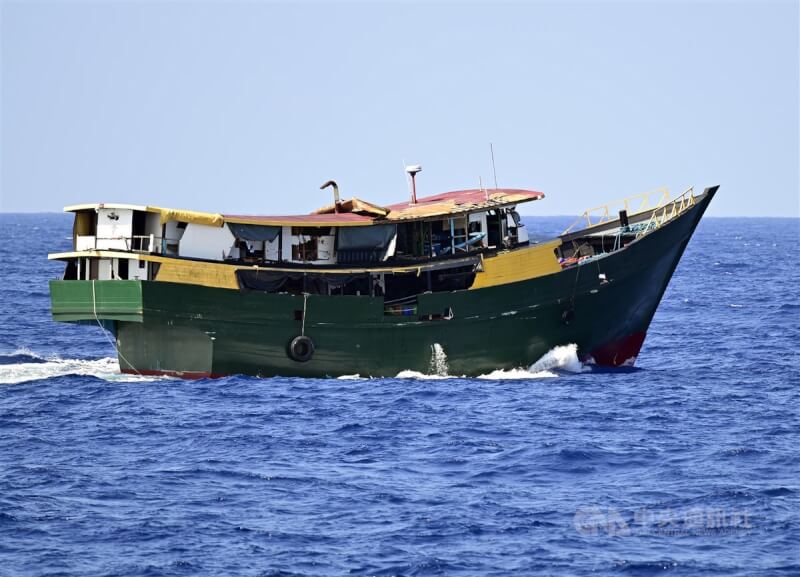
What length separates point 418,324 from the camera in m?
38.4

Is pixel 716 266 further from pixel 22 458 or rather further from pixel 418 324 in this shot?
pixel 22 458

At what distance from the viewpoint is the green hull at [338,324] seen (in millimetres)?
37500

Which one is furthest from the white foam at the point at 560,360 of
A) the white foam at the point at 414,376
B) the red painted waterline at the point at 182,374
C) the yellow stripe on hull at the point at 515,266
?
the red painted waterline at the point at 182,374

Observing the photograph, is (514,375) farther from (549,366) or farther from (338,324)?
(338,324)

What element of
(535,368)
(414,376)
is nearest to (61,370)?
(414,376)

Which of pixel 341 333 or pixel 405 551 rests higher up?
pixel 341 333

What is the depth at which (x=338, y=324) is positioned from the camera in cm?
3828

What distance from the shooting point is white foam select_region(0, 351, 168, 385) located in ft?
129

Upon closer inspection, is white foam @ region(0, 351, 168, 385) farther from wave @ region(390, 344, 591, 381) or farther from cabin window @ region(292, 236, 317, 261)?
wave @ region(390, 344, 591, 381)

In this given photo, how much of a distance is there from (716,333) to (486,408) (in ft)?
69.5

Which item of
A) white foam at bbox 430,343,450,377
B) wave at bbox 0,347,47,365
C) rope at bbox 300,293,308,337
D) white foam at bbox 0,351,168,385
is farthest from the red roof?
wave at bbox 0,347,47,365

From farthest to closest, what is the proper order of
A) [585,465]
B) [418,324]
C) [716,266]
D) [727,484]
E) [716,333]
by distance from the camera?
[716,266] < [716,333] < [418,324] < [585,465] < [727,484]

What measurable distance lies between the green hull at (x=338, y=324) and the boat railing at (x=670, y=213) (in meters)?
1.82

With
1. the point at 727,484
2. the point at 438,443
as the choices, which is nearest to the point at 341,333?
the point at 438,443
